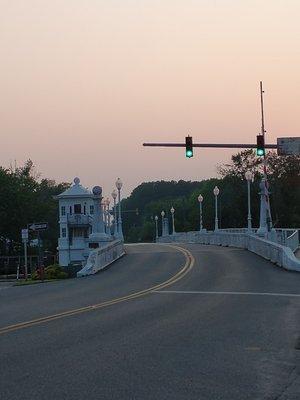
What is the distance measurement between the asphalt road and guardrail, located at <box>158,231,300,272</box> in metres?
7.28

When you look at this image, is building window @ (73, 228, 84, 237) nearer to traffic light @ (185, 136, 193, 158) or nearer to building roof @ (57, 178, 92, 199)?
building roof @ (57, 178, 92, 199)

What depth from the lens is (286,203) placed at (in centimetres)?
10525

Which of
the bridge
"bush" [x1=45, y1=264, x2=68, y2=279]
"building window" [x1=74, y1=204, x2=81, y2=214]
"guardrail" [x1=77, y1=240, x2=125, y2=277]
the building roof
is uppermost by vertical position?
the building roof

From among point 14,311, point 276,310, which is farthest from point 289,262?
point 14,311

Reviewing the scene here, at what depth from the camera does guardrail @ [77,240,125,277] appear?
33.7m

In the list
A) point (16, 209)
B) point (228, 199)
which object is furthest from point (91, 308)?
point (228, 199)

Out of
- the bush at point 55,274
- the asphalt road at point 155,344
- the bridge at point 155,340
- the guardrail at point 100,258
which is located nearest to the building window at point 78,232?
the guardrail at point 100,258

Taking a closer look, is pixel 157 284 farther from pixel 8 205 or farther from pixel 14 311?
pixel 8 205

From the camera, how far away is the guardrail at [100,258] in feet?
110

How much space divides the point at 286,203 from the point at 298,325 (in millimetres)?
91929

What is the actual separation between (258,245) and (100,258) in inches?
426

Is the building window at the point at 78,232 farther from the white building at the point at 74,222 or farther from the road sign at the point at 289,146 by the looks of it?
the road sign at the point at 289,146

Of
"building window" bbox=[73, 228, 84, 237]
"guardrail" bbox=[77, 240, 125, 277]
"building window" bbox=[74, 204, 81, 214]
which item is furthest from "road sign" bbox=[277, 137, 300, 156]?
"building window" bbox=[74, 204, 81, 214]

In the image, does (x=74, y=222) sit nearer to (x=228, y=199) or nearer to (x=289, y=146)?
(x=228, y=199)
